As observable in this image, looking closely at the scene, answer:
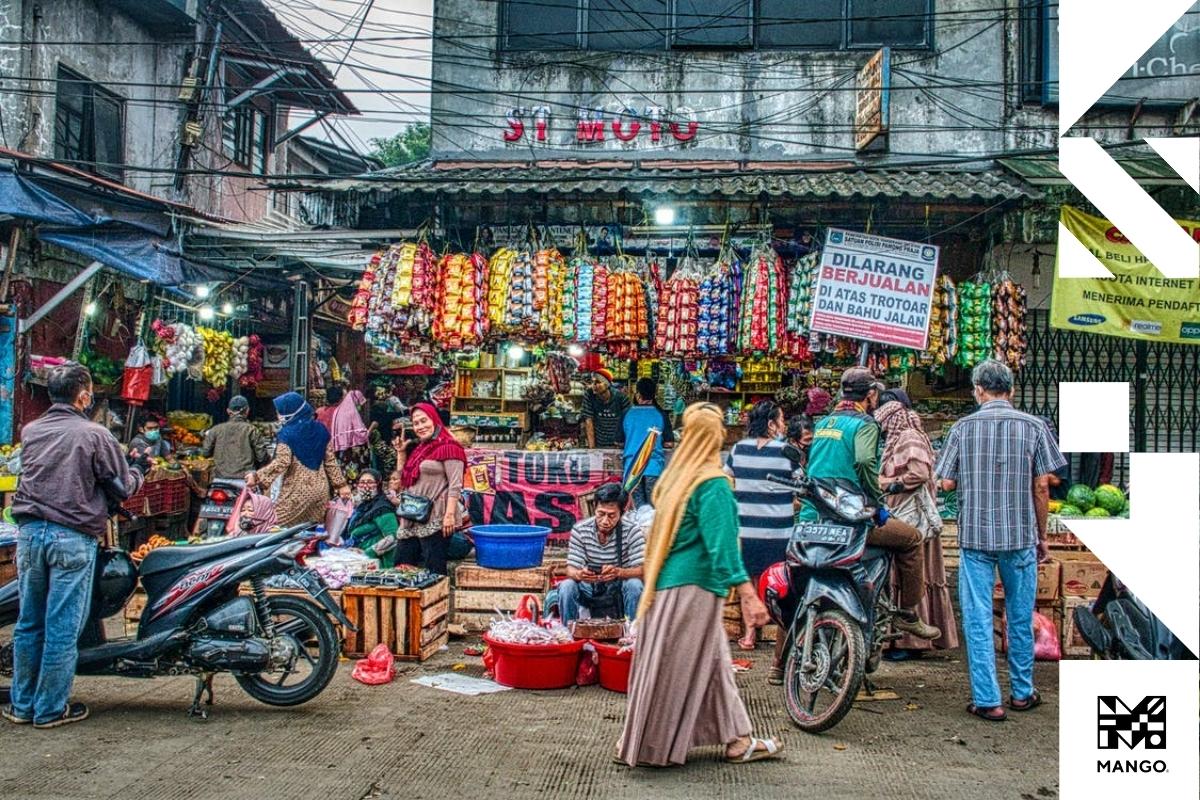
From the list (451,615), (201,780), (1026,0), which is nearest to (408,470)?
(451,615)

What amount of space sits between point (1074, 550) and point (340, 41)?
968 centimetres

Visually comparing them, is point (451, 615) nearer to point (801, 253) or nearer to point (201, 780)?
point (201, 780)

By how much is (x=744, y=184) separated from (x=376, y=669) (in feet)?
18.3

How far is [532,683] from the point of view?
6.31 metres

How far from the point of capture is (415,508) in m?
7.95

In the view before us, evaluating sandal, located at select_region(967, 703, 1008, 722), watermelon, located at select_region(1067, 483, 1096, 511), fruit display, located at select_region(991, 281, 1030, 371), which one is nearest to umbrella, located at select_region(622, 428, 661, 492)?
fruit display, located at select_region(991, 281, 1030, 371)

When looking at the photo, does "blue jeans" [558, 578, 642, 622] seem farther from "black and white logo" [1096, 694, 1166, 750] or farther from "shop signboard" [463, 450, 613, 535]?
"shop signboard" [463, 450, 613, 535]

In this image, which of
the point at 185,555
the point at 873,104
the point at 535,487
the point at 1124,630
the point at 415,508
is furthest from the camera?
the point at 873,104

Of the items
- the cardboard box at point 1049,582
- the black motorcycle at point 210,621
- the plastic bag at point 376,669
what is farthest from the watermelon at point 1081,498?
the black motorcycle at point 210,621

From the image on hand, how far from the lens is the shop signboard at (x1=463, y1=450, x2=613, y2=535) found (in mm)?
10891

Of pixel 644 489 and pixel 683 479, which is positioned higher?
pixel 683 479

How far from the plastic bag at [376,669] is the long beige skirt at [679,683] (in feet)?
7.39

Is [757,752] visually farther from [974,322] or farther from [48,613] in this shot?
[974,322]

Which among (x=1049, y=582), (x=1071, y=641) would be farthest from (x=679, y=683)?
(x=1071, y=641)
